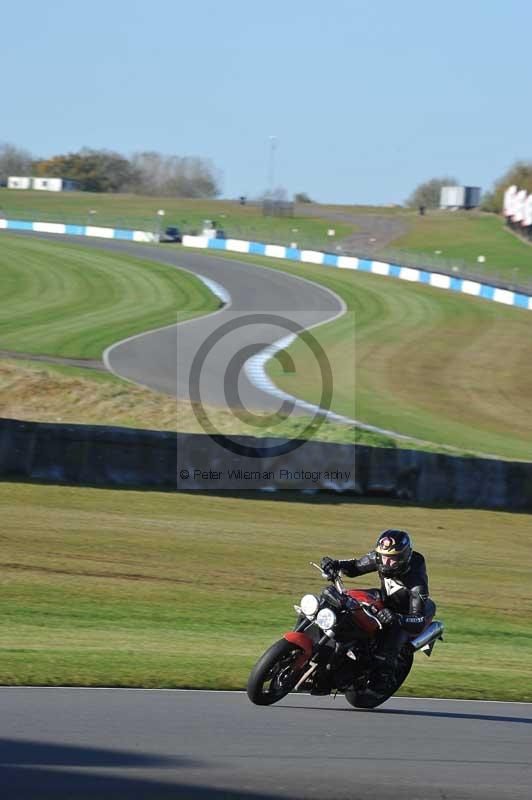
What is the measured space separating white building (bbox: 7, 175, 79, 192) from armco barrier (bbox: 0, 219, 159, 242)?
62311 mm

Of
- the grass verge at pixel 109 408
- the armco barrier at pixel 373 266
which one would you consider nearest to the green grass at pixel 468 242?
the armco barrier at pixel 373 266

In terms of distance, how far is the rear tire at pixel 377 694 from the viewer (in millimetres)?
9219

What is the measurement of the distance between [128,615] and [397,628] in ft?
14.6

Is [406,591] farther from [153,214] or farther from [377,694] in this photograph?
[153,214]

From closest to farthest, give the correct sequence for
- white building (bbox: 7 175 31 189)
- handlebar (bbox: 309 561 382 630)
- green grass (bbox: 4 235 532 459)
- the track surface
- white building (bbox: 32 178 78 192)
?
the track surface < handlebar (bbox: 309 561 382 630) < green grass (bbox: 4 235 532 459) < white building (bbox: 32 178 78 192) < white building (bbox: 7 175 31 189)

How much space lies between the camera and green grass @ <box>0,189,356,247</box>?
88.2m

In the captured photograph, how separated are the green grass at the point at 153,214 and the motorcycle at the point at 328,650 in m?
73.8

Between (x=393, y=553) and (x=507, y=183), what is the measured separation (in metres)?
118

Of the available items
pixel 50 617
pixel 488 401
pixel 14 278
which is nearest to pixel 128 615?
pixel 50 617

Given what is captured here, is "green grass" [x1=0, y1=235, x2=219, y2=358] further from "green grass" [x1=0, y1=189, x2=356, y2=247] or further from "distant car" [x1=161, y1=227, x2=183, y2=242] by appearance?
"green grass" [x1=0, y1=189, x2=356, y2=247]

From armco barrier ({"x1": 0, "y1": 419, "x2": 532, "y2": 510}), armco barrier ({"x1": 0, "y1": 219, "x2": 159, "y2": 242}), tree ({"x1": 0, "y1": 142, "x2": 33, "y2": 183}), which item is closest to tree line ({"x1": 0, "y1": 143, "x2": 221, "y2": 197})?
tree ({"x1": 0, "y1": 142, "x2": 33, "y2": 183})

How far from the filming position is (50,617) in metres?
12.2

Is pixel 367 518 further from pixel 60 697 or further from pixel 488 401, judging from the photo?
pixel 488 401

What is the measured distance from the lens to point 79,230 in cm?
8556
